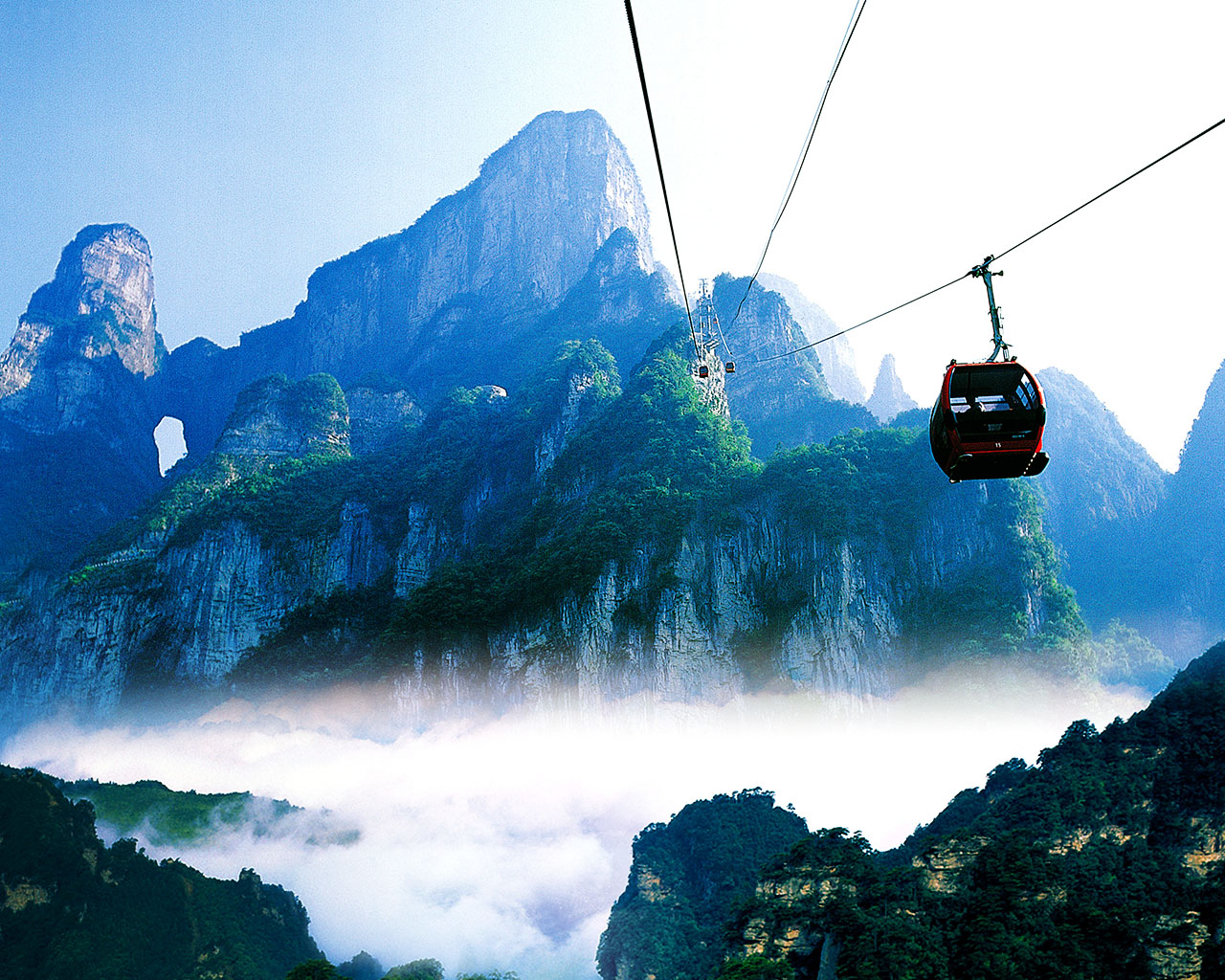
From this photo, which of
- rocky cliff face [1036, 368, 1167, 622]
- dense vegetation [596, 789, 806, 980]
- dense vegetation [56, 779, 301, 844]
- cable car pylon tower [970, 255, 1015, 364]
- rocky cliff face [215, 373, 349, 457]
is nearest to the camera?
cable car pylon tower [970, 255, 1015, 364]

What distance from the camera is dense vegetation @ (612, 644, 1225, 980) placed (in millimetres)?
30500

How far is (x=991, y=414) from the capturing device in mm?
12234

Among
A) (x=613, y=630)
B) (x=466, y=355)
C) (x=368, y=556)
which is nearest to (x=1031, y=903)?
(x=613, y=630)

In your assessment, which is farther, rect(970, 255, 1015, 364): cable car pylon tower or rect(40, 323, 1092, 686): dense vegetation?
rect(40, 323, 1092, 686): dense vegetation

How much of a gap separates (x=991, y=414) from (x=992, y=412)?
32 millimetres

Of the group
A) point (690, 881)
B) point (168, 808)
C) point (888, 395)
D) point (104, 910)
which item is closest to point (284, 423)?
point (168, 808)

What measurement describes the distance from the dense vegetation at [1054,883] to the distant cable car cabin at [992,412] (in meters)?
26.8

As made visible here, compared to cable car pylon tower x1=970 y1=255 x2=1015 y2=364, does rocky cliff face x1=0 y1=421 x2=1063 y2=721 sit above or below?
above

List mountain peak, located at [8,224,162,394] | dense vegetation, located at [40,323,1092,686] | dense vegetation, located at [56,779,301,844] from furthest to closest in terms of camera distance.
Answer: mountain peak, located at [8,224,162,394]
dense vegetation, located at [56,779,301,844]
dense vegetation, located at [40,323,1092,686]

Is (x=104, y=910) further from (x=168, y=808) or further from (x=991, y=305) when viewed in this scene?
(x=991, y=305)

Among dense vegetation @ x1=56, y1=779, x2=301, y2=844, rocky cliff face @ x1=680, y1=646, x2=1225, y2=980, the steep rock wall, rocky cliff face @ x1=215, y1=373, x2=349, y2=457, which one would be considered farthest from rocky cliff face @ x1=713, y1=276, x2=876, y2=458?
dense vegetation @ x1=56, y1=779, x2=301, y2=844

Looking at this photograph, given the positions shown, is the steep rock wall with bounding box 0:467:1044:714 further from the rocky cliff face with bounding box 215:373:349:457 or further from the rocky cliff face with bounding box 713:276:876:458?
the rocky cliff face with bounding box 215:373:349:457

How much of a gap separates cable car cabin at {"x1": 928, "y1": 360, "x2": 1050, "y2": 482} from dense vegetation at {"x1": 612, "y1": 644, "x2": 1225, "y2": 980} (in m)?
26.7

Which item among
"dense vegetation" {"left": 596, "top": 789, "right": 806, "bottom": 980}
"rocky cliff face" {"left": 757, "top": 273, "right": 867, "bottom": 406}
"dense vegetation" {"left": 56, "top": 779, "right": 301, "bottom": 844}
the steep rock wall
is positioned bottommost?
"dense vegetation" {"left": 596, "top": 789, "right": 806, "bottom": 980}
